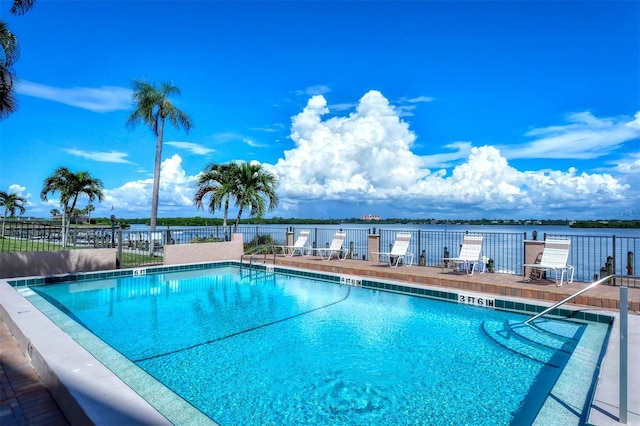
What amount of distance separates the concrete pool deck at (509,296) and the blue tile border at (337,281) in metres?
0.35

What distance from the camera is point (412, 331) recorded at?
5805mm

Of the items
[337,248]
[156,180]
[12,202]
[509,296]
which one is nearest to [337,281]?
[337,248]

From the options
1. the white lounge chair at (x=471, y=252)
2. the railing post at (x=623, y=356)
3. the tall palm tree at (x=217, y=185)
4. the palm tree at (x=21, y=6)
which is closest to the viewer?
the railing post at (x=623, y=356)

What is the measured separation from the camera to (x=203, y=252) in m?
12.9

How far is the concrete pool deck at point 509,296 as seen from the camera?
8.13ft

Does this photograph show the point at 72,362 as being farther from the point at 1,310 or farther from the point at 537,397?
the point at 537,397

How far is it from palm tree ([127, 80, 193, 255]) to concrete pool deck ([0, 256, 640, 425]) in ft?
25.3

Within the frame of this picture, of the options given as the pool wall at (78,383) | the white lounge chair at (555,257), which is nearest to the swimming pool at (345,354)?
the pool wall at (78,383)

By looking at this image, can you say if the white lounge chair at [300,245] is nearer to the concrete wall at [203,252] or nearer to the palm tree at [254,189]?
the concrete wall at [203,252]

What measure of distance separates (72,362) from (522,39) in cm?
1522

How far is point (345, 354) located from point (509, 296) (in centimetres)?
446

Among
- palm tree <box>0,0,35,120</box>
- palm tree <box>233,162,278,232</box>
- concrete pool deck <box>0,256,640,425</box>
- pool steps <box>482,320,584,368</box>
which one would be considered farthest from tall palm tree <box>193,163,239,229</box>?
pool steps <box>482,320,584,368</box>

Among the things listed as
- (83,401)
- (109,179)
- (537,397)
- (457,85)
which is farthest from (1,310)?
(109,179)

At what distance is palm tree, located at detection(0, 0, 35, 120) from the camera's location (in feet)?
26.6
